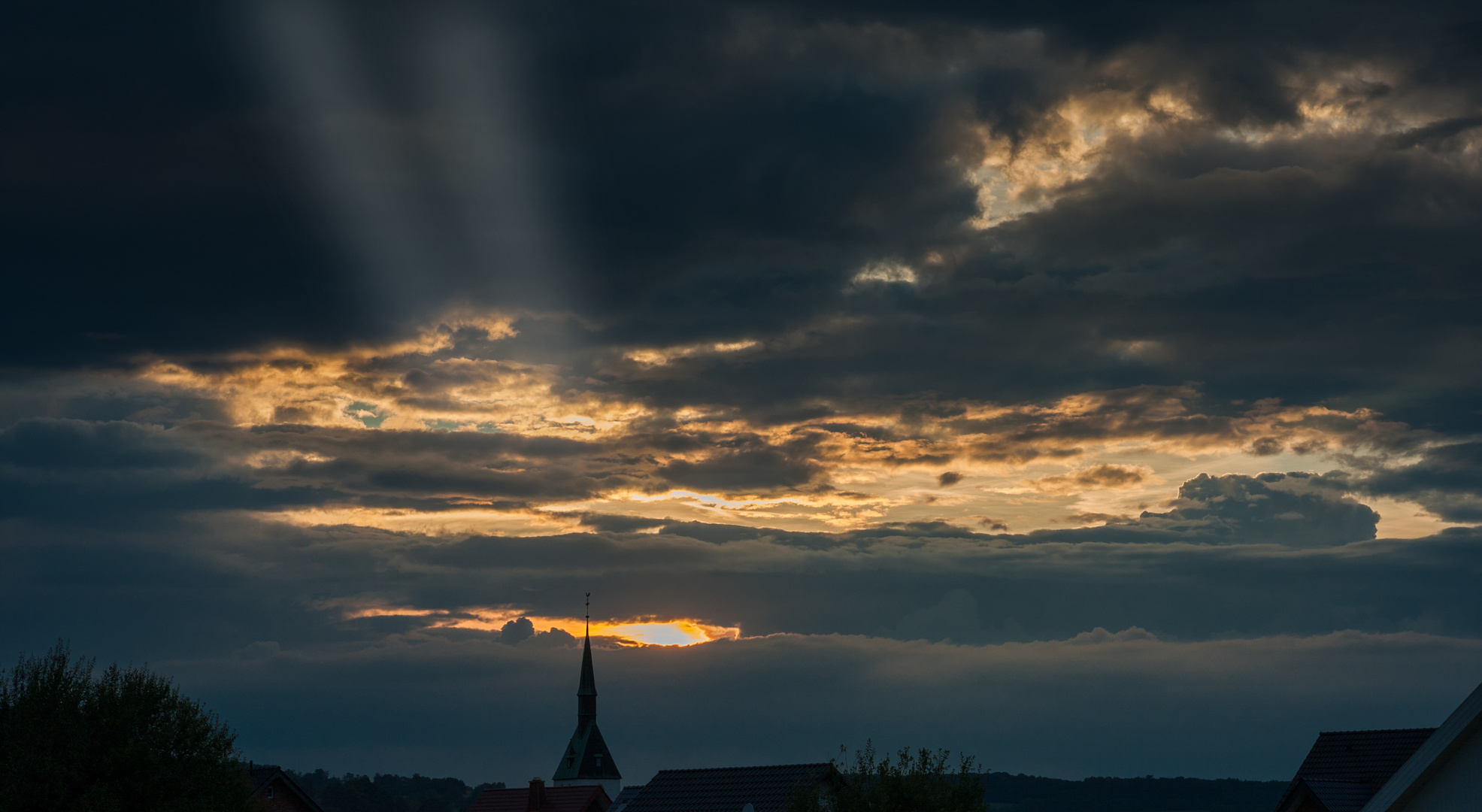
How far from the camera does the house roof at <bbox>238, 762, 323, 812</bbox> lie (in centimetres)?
6194

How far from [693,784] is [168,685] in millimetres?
26646

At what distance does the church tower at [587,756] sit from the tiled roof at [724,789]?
108 metres

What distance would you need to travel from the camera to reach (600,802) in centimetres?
11081

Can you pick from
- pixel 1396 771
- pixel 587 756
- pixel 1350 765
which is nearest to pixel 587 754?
pixel 587 756

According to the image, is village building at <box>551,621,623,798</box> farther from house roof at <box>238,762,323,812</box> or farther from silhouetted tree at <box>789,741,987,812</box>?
silhouetted tree at <box>789,741,987,812</box>

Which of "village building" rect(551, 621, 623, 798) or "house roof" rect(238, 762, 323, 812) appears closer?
"house roof" rect(238, 762, 323, 812)

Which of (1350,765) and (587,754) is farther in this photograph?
(587,754)

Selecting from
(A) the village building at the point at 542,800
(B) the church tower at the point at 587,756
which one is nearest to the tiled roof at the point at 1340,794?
(A) the village building at the point at 542,800

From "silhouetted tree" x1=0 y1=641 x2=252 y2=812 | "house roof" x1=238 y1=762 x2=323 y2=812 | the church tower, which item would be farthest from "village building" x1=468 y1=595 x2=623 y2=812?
"silhouetted tree" x1=0 y1=641 x2=252 y2=812

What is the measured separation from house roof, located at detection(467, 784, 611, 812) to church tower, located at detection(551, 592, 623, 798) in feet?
173

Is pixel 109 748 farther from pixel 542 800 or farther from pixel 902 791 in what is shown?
pixel 542 800

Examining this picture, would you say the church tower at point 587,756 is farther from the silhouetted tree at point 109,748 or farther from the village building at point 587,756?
the silhouetted tree at point 109,748

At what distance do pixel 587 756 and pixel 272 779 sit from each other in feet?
365

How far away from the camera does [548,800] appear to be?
106625 mm
